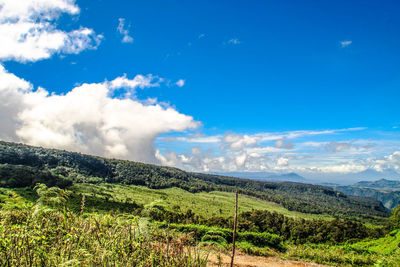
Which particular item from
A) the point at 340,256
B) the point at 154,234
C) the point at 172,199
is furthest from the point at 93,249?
the point at 172,199

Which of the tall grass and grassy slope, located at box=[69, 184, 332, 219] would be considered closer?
the tall grass

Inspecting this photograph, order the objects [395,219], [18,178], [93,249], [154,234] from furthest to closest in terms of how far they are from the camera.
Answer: [18,178] → [395,219] → [154,234] → [93,249]

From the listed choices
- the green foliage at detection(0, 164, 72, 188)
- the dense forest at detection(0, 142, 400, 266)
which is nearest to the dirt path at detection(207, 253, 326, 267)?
the dense forest at detection(0, 142, 400, 266)

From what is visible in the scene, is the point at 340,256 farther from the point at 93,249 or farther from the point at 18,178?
the point at 18,178

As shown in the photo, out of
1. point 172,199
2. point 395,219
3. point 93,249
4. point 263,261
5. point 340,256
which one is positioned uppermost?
point 93,249

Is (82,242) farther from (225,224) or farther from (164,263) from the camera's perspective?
(225,224)

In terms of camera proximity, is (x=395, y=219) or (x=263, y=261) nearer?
(x=263, y=261)

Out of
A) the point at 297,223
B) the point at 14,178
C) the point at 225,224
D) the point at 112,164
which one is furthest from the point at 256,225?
the point at 112,164

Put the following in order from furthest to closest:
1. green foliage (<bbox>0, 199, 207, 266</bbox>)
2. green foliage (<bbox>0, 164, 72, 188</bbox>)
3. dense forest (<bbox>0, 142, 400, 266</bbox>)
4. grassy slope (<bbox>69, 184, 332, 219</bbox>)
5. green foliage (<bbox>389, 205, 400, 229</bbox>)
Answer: grassy slope (<bbox>69, 184, 332, 219</bbox>) < green foliage (<bbox>0, 164, 72, 188</bbox>) < green foliage (<bbox>389, 205, 400, 229</bbox>) < dense forest (<bbox>0, 142, 400, 266</bbox>) < green foliage (<bbox>0, 199, 207, 266</bbox>)

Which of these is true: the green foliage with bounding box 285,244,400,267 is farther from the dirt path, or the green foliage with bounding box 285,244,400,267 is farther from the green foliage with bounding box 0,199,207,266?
the green foliage with bounding box 0,199,207,266

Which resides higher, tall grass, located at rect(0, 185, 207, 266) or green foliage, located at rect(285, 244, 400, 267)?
tall grass, located at rect(0, 185, 207, 266)

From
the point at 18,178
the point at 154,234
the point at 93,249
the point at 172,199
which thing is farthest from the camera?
the point at 172,199

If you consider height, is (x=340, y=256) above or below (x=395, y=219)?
above

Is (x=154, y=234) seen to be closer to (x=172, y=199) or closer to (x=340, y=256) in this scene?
(x=340, y=256)
